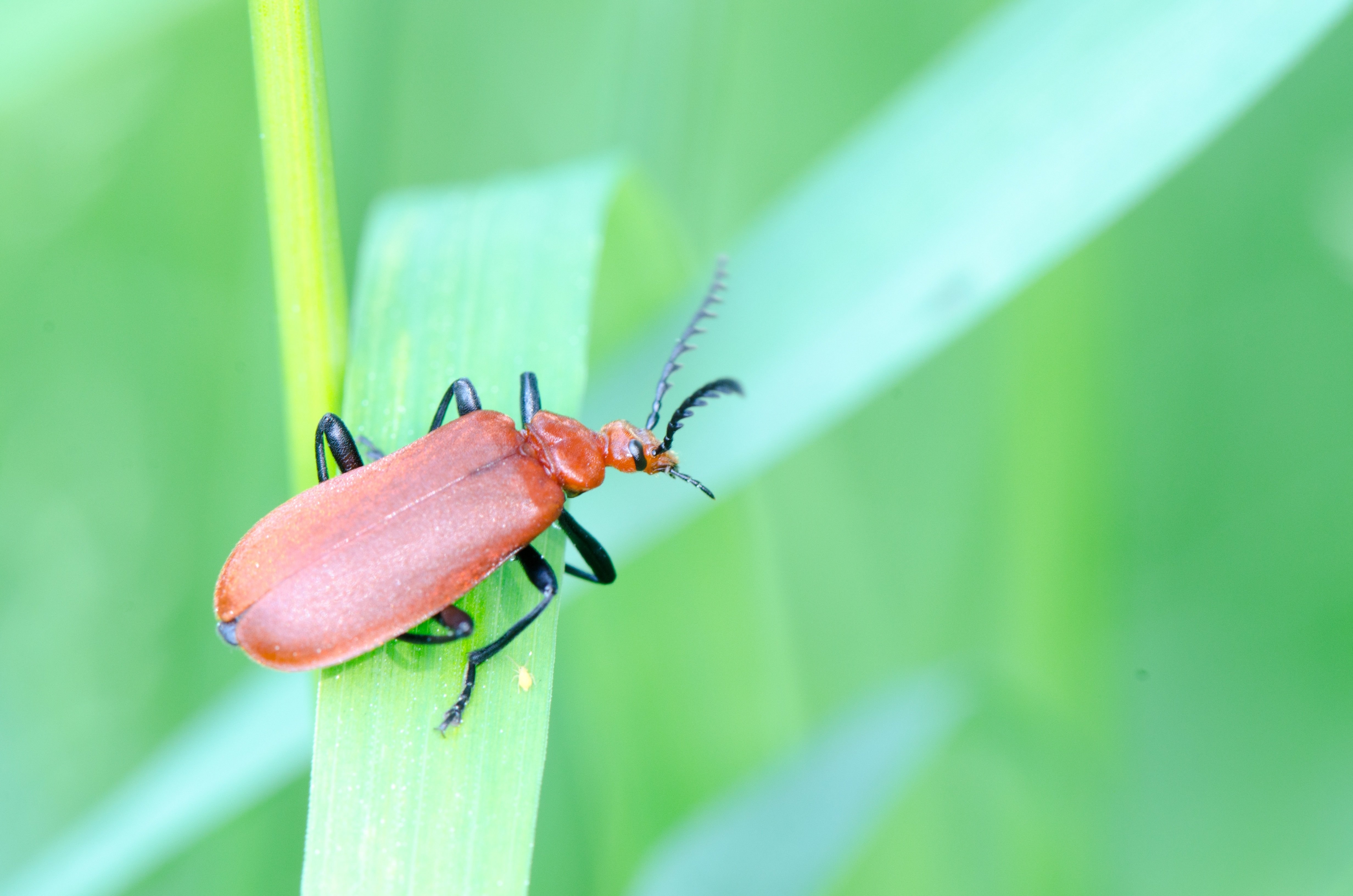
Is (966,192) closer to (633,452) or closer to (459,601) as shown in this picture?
(633,452)

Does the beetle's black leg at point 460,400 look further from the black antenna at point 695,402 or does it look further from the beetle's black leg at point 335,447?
the black antenna at point 695,402

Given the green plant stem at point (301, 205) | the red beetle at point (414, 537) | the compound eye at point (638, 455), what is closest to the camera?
the green plant stem at point (301, 205)

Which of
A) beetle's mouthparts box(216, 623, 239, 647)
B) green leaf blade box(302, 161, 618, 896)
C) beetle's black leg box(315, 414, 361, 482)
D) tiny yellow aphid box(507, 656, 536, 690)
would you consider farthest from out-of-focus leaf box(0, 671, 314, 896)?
tiny yellow aphid box(507, 656, 536, 690)

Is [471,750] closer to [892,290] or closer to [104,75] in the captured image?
[892,290]

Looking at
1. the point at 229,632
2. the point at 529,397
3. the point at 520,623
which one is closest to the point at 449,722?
the point at 520,623

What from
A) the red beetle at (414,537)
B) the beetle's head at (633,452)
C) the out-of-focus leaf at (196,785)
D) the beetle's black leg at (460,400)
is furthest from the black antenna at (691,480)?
the out-of-focus leaf at (196,785)

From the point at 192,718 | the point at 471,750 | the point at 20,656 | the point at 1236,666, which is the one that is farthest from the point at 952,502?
the point at 20,656

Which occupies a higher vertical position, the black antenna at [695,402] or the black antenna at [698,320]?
the black antenna at [698,320]

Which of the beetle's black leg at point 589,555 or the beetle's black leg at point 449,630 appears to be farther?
the beetle's black leg at point 589,555
